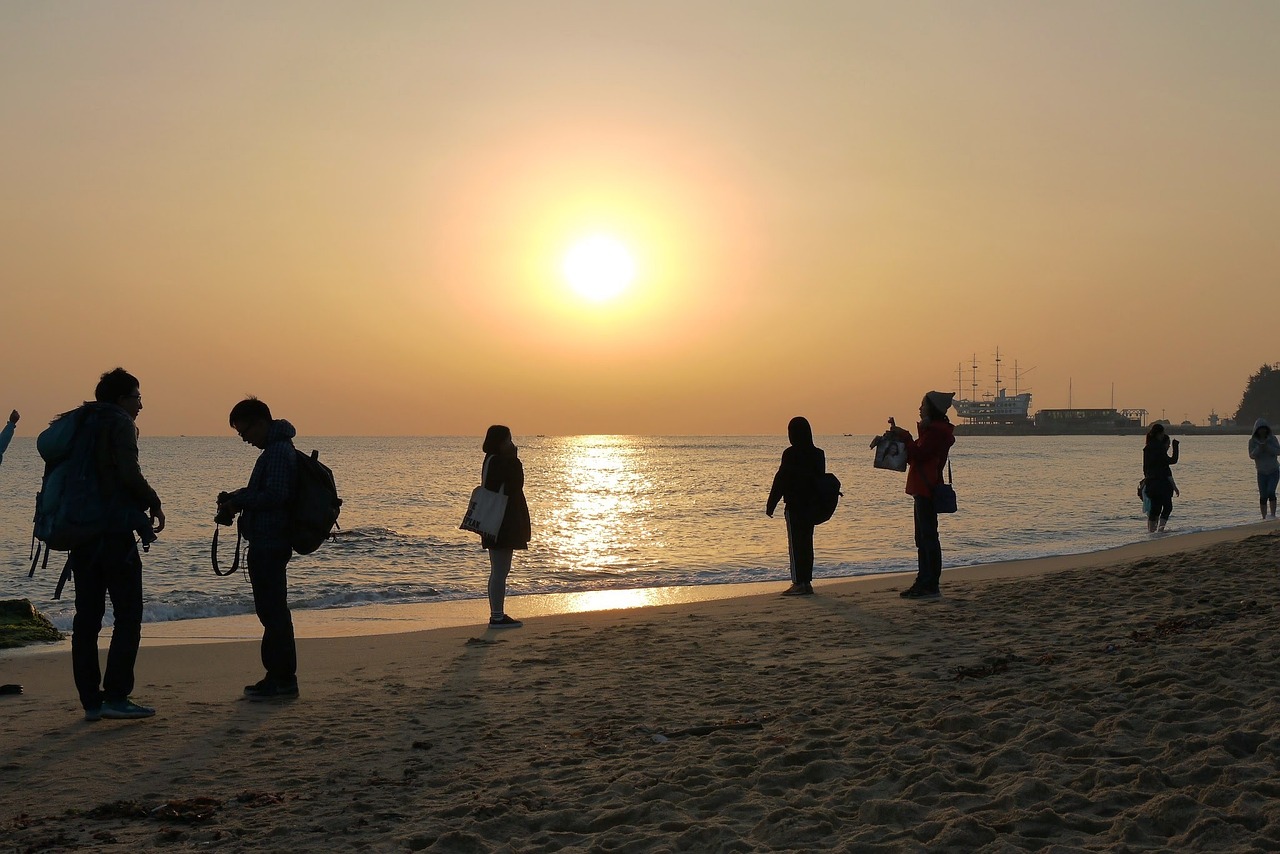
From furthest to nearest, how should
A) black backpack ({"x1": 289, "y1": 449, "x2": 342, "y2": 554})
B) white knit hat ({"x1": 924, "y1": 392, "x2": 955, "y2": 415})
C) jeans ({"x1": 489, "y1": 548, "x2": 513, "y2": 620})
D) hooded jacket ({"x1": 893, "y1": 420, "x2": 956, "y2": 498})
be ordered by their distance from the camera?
1. white knit hat ({"x1": 924, "y1": 392, "x2": 955, "y2": 415})
2. hooded jacket ({"x1": 893, "y1": 420, "x2": 956, "y2": 498})
3. jeans ({"x1": 489, "y1": 548, "x2": 513, "y2": 620})
4. black backpack ({"x1": 289, "y1": 449, "x2": 342, "y2": 554})

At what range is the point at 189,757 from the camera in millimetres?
5160

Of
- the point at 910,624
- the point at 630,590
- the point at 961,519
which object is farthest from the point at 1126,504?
the point at 910,624

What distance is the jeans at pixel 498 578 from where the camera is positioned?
9.75 meters

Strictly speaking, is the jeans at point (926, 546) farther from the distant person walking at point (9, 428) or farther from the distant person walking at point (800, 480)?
the distant person walking at point (9, 428)

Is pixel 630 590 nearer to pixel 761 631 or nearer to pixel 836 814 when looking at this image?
pixel 761 631

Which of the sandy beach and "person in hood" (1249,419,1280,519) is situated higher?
A: "person in hood" (1249,419,1280,519)

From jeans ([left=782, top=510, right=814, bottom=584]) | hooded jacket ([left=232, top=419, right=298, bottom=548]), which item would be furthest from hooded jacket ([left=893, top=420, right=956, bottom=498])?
hooded jacket ([left=232, top=419, right=298, bottom=548])

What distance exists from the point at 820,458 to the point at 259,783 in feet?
25.9

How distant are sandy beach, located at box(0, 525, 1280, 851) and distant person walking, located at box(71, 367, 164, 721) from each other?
237 millimetres

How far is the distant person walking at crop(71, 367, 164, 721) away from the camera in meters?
5.71

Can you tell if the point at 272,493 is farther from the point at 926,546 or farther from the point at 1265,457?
the point at 1265,457

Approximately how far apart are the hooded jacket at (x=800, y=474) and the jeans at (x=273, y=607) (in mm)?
5857

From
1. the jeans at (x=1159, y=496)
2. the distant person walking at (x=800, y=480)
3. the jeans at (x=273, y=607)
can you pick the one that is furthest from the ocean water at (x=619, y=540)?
the jeans at (x=273, y=607)

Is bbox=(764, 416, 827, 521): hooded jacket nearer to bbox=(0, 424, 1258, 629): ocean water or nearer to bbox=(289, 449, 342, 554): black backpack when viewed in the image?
bbox=(0, 424, 1258, 629): ocean water
